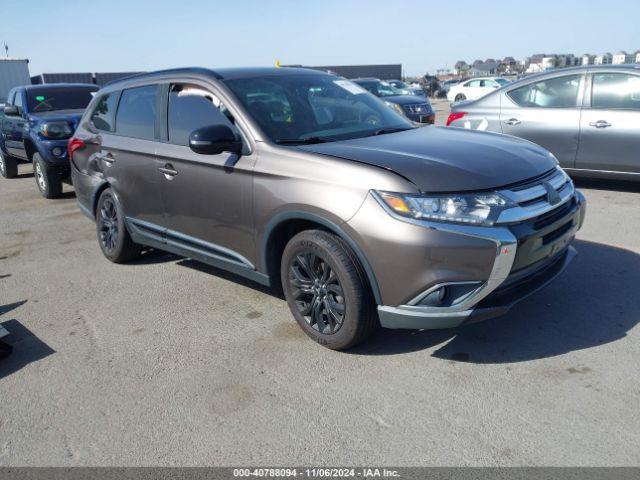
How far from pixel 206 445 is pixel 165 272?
2840 mm

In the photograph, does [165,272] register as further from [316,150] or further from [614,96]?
[614,96]

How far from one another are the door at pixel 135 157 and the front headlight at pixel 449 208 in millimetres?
2359

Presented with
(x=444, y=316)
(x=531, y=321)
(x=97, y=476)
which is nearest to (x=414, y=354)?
(x=444, y=316)

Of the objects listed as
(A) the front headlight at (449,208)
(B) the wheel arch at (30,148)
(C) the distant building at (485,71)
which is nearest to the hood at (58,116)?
(B) the wheel arch at (30,148)

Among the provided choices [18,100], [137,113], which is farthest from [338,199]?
[18,100]

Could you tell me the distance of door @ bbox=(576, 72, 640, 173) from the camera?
22.2 feet

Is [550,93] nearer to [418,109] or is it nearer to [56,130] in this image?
[56,130]

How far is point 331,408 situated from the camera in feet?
9.97

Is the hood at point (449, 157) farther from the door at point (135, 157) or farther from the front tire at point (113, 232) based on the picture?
the front tire at point (113, 232)

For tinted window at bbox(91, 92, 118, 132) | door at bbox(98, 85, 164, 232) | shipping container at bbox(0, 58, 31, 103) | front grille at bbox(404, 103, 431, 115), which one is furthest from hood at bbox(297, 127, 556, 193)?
shipping container at bbox(0, 58, 31, 103)

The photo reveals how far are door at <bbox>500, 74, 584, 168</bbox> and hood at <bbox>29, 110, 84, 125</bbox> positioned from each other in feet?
21.0

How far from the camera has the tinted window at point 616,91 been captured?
6840 millimetres

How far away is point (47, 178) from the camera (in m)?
9.13

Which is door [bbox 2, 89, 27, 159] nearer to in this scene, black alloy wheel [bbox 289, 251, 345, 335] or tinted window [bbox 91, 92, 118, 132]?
tinted window [bbox 91, 92, 118, 132]
